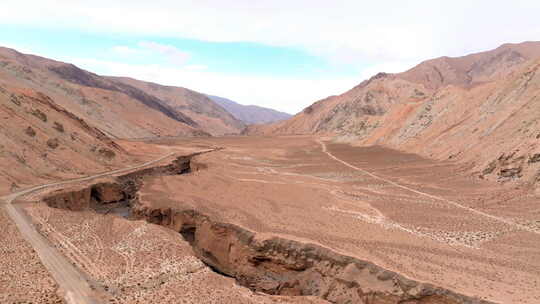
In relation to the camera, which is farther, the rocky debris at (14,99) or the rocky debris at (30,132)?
the rocky debris at (14,99)

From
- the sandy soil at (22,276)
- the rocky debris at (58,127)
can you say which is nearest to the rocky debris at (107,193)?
the sandy soil at (22,276)

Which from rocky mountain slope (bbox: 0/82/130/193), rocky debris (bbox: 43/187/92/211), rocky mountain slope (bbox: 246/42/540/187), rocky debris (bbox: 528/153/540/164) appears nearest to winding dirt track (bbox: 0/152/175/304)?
rocky debris (bbox: 43/187/92/211)

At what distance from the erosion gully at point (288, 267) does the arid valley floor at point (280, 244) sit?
0.05m

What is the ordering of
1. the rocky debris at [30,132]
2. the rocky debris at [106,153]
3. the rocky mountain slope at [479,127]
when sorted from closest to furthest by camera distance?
the rocky mountain slope at [479,127] → the rocky debris at [30,132] → the rocky debris at [106,153]

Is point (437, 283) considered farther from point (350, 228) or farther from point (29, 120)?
point (29, 120)

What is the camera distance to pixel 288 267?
17.5 metres

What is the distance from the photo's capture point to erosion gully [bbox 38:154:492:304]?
1404 centimetres

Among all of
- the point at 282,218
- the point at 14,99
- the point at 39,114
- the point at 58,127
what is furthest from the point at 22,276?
the point at 14,99

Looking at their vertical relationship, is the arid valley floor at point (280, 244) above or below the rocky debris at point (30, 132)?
below

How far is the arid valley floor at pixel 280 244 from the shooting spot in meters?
14.5

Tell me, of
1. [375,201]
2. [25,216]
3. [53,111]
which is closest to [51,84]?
[53,111]

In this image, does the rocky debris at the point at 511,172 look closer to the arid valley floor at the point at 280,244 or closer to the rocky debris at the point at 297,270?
the arid valley floor at the point at 280,244

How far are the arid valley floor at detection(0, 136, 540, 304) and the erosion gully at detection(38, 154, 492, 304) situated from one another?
51 millimetres

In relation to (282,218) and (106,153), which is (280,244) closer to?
(282,218)
